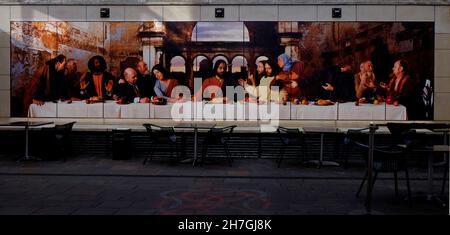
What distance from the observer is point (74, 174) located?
435 inches

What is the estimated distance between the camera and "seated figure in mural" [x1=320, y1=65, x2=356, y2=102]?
52.1 ft

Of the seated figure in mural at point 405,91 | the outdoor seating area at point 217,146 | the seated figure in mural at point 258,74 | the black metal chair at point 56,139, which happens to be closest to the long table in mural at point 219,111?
the seated figure in mural at point 405,91

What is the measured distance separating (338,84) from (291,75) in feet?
5.08

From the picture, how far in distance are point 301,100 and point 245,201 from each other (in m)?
8.18

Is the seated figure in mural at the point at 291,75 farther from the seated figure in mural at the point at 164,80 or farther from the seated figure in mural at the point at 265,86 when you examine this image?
the seated figure in mural at the point at 164,80

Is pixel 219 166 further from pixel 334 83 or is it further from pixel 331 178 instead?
pixel 334 83

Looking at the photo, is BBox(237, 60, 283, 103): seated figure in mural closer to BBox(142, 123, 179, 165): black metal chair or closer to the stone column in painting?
the stone column in painting

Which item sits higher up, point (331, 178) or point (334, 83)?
point (334, 83)

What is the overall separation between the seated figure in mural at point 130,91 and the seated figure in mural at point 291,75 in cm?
451

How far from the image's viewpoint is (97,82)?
1617 cm

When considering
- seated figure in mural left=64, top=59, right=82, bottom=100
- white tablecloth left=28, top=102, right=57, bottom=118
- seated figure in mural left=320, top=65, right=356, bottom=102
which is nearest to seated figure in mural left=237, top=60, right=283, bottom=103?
seated figure in mural left=320, top=65, right=356, bottom=102

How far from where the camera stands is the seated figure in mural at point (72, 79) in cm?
1614

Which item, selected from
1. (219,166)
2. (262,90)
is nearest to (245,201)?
(219,166)

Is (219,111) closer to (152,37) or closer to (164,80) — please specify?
(164,80)
